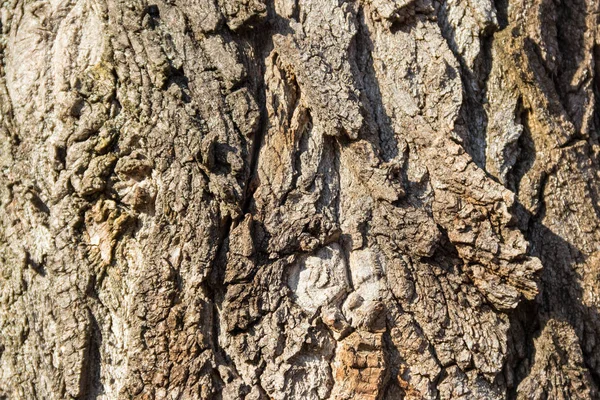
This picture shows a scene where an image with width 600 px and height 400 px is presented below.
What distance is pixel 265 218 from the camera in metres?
2.00

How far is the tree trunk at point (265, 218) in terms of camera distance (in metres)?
1.95

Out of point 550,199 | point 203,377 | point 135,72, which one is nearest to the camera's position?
point 203,377

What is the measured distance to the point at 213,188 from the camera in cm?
197

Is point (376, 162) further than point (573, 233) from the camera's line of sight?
No

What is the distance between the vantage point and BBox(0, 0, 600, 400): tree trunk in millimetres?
1954

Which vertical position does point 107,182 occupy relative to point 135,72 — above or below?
below

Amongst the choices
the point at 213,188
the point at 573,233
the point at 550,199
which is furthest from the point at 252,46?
the point at 573,233

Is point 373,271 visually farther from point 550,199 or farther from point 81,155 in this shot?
point 81,155

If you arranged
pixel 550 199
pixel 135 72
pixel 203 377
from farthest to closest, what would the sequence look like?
pixel 550 199 → pixel 135 72 → pixel 203 377

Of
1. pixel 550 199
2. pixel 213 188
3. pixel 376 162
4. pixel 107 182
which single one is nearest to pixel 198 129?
pixel 213 188

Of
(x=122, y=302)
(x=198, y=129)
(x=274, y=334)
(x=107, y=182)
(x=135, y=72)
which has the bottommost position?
(x=274, y=334)

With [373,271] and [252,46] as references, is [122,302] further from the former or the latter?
[252,46]

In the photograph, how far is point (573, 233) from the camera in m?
2.29

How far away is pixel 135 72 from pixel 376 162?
0.87 meters
